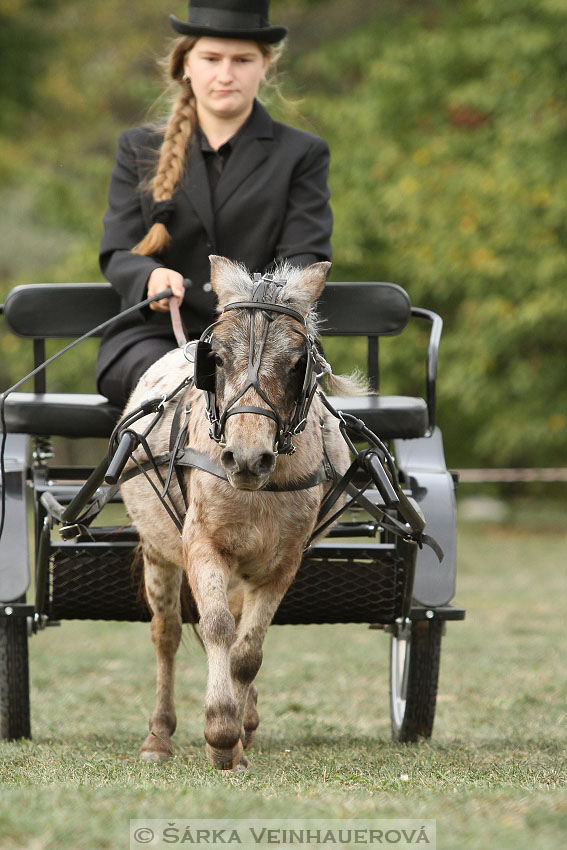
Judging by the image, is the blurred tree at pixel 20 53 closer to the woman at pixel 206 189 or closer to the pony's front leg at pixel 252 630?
the woman at pixel 206 189

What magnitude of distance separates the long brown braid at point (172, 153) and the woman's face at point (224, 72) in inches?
2.9

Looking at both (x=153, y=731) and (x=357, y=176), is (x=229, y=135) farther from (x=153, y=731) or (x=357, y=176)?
(x=357, y=176)

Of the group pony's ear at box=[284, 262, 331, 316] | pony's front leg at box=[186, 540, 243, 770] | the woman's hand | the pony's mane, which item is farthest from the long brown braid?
pony's front leg at box=[186, 540, 243, 770]

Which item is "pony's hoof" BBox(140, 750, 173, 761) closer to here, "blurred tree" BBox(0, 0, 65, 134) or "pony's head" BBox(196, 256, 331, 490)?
"pony's head" BBox(196, 256, 331, 490)

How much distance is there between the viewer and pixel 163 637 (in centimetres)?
498

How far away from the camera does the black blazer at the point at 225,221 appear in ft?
16.9

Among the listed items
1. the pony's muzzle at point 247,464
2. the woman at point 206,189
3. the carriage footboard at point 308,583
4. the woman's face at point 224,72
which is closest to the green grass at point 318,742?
the carriage footboard at point 308,583

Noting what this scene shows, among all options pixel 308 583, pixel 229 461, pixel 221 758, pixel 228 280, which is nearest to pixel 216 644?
pixel 221 758

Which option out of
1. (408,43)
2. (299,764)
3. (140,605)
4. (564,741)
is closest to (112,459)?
(140,605)

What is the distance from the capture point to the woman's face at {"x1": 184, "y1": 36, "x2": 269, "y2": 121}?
502cm

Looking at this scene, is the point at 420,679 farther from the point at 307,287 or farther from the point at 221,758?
the point at 307,287

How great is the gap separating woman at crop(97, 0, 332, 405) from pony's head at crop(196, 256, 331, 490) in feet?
3.46

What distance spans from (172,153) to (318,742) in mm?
2457

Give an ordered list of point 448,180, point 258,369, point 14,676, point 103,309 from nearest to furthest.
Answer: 1. point 258,369
2. point 14,676
3. point 103,309
4. point 448,180
